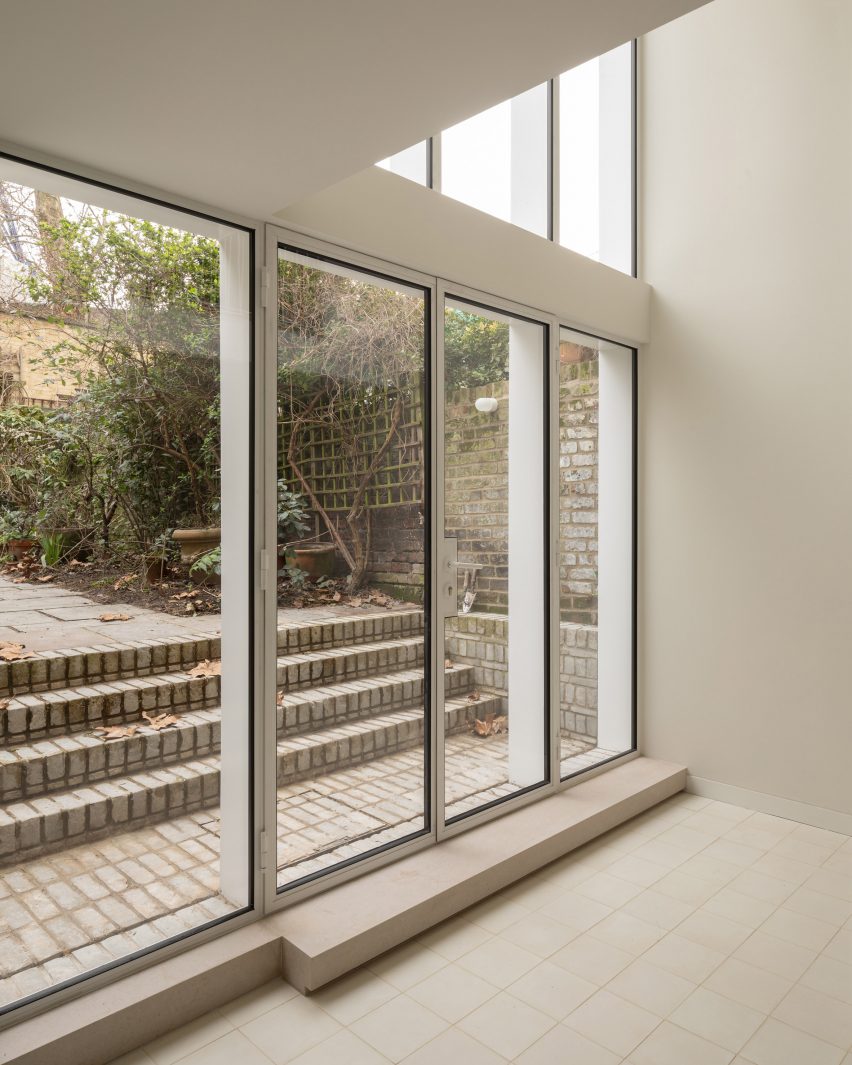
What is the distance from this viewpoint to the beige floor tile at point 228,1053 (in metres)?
1.93

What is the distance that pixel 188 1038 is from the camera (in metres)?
2.02

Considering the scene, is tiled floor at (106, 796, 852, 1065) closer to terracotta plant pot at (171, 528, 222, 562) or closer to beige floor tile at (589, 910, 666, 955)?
beige floor tile at (589, 910, 666, 955)

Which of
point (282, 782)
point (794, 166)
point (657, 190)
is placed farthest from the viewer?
point (657, 190)

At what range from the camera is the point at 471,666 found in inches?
129

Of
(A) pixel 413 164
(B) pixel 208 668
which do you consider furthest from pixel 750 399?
(B) pixel 208 668

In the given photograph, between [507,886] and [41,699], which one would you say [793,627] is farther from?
[41,699]

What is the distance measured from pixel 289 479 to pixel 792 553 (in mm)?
2408

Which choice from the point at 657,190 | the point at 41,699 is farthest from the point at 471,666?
the point at 657,190

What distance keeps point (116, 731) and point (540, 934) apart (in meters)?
1.57

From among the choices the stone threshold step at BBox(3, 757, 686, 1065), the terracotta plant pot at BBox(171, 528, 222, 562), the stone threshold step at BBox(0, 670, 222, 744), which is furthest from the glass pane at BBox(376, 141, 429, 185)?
the stone threshold step at BBox(3, 757, 686, 1065)

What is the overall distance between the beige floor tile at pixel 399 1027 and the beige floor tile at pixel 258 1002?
0.83 feet

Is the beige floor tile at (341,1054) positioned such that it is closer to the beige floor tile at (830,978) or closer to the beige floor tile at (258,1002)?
the beige floor tile at (258,1002)

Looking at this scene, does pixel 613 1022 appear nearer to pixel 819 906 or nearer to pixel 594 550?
pixel 819 906

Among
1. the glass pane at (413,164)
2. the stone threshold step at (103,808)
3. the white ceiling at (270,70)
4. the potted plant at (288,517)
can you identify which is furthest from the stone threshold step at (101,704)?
the glass pane at (413,164)
